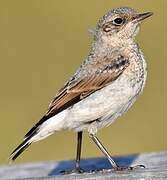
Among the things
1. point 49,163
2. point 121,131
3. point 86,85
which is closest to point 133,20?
point 86,85

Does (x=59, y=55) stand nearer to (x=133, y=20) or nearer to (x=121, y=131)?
(x=121, y=131)

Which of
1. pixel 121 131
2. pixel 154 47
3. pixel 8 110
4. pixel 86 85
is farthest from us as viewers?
pixel 154 47

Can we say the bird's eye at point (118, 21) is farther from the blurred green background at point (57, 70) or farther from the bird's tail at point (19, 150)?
the blurred green background at point (57, 70)

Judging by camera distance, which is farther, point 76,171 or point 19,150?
point 19,150

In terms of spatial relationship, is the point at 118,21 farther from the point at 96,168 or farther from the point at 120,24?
the point at 96,168

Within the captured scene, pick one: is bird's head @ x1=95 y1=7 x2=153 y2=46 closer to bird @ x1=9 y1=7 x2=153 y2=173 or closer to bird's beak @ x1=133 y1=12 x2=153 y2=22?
bird's beak @ x1=133 y1=12 x2=153 y2=22

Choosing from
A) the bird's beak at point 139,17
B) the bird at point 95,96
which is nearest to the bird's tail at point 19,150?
the bird at point 95,96

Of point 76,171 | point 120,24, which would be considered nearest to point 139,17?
point 120,24

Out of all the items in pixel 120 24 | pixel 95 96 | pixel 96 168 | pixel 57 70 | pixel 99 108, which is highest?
pixel 120 24
